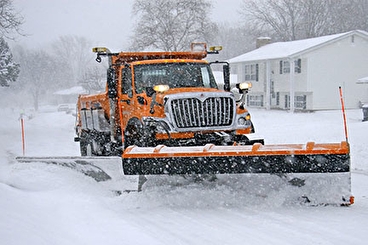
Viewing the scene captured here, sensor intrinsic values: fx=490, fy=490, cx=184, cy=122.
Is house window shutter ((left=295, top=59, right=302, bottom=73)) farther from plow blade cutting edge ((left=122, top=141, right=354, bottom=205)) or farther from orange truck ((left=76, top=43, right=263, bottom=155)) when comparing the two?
plow blade cutting edge ((left=122, top=141, right=354, bottom=205))

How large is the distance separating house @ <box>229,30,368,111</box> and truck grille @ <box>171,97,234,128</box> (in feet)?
82.6

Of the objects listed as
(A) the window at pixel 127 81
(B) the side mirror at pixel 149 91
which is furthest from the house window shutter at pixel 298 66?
(B) the side mirror at pixel 149 91

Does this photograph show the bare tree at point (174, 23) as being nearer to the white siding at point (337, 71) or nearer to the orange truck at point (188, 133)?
the white siding at point (337, 71)

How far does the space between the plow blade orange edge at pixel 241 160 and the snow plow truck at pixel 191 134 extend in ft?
0.04

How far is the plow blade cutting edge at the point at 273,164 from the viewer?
6074 millimetres

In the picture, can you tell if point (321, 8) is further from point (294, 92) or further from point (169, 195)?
point (169, 195)

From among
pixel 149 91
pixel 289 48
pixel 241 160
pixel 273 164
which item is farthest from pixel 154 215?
pixel 289 48

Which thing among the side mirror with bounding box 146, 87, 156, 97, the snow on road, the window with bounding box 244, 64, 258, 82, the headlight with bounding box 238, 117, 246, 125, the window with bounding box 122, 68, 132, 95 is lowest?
the snow on road

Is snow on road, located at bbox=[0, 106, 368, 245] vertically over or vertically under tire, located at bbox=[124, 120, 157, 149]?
under

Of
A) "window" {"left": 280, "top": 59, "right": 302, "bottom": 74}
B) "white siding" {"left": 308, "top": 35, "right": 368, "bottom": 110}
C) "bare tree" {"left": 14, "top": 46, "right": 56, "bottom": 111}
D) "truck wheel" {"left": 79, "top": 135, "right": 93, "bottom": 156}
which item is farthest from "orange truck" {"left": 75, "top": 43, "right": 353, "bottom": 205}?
"bare tree" {"left": 14, "top": 46, "right": 56, "bottom": 111}

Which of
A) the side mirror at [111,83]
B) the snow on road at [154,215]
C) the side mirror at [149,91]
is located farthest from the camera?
the side mirror at [111,83]

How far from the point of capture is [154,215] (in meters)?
6.38

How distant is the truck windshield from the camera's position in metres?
8.72

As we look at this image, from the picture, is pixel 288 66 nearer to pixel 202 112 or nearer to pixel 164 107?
pixel 202 112
